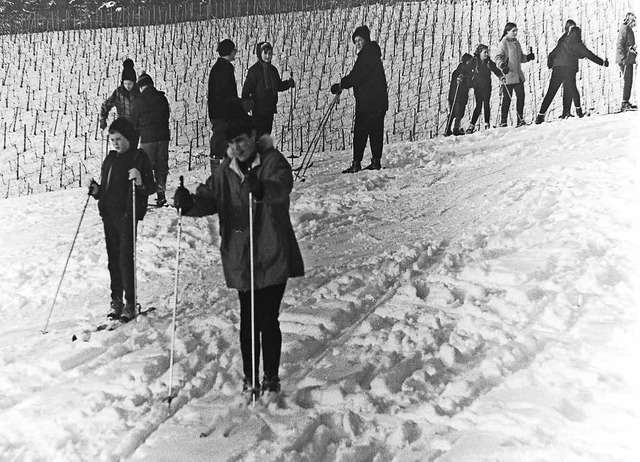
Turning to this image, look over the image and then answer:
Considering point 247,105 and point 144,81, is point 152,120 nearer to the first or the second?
point 144,81

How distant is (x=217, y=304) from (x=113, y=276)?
1.23 ft

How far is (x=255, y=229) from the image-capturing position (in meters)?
1.61

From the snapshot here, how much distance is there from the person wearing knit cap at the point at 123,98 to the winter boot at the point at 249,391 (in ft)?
3.55

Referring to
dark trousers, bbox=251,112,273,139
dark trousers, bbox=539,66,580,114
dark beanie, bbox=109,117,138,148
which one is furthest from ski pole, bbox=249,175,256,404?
dark trousers, bbox=539,66,580,114

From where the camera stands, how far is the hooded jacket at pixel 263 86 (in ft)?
7.30

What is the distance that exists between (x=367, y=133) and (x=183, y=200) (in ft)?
4.73

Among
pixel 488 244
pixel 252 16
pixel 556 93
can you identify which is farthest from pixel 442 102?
pixel 252 16

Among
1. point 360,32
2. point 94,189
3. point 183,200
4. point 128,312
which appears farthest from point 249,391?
point 360,32

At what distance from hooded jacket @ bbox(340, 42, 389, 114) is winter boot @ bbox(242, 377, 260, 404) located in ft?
4.06

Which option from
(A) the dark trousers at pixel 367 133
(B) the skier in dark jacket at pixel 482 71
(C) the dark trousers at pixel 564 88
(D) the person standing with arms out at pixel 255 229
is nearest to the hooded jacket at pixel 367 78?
(A) the dark trousers at pixel 367 133

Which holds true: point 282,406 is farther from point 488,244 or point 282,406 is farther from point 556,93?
point 556,93

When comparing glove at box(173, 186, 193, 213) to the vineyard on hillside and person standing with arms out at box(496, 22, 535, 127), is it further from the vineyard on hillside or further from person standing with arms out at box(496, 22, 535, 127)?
person standing with arms out at box(496, 22, 535, 127)

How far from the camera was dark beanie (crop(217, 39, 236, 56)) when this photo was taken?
2271 mm

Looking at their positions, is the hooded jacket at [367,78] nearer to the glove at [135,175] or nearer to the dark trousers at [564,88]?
the dark trousers at [564,88]
